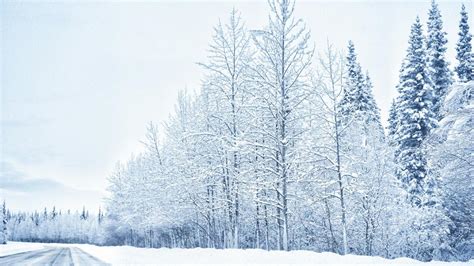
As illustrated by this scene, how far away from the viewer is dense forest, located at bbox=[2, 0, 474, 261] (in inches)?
679

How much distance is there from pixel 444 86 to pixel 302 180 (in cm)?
1729

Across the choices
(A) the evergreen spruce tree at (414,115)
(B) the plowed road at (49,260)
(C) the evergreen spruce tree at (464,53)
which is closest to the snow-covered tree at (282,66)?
(A) the evergreen spruce tree at (414,115)

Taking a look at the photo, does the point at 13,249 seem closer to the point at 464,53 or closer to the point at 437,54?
the point at 437,54

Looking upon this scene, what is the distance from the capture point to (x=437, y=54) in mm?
29234

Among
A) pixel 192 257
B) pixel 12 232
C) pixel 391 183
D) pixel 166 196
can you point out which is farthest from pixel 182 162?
pixel 12 232

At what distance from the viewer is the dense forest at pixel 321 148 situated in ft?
56.6

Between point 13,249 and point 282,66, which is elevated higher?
point 282,66

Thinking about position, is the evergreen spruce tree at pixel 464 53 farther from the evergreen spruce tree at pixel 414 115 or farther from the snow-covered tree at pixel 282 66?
the snow-covered tree at pixel 282 66

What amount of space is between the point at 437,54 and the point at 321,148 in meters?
15.7

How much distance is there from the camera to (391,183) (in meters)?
23.0

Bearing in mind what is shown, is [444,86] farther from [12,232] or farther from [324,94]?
[12,232]

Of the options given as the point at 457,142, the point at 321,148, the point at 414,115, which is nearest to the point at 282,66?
the point at 321,148

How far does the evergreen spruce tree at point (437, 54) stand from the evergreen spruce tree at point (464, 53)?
846mm

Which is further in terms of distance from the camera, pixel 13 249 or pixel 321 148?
pixel 13 249
